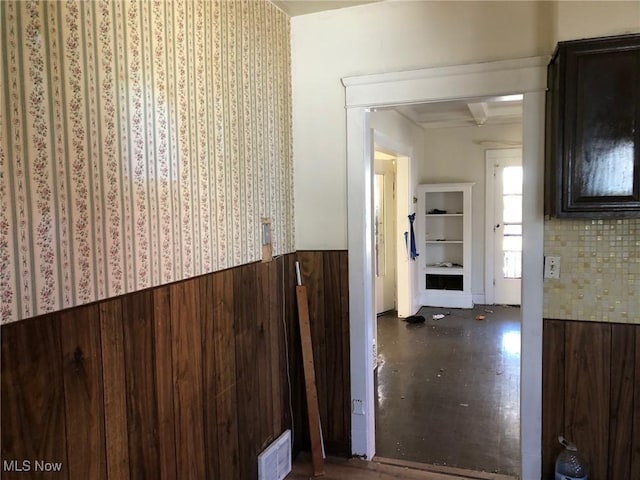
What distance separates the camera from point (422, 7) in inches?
99.0

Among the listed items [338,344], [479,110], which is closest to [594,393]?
[338,344]

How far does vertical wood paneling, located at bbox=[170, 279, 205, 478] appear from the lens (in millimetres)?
1774

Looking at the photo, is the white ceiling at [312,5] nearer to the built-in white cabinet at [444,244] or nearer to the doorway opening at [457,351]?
the doorway opening at [457,351]

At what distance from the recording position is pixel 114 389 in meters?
1.47

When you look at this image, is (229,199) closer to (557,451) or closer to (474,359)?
(557,451)

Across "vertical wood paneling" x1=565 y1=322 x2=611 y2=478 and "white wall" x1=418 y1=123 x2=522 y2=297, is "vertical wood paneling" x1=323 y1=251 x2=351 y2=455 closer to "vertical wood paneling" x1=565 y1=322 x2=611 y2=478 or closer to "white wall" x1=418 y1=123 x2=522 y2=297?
"vertical wood paneling" x1=565 y1=322 x2=611 y2=478

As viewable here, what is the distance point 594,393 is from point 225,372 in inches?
70.7

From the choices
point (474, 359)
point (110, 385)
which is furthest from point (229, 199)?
point (474, 359)

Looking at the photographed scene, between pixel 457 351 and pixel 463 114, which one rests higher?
pixel 463 114

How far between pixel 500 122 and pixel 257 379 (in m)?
5.57

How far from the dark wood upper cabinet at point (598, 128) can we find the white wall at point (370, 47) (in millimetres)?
142

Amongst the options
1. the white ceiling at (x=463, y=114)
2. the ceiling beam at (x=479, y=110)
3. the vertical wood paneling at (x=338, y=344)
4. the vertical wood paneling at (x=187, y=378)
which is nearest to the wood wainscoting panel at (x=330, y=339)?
the vertical wood paneling at (x=338, y=344)

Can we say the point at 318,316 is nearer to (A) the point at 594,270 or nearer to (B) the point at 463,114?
(A) the point at 594,270

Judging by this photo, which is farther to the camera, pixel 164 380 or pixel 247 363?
pixel 247 363
